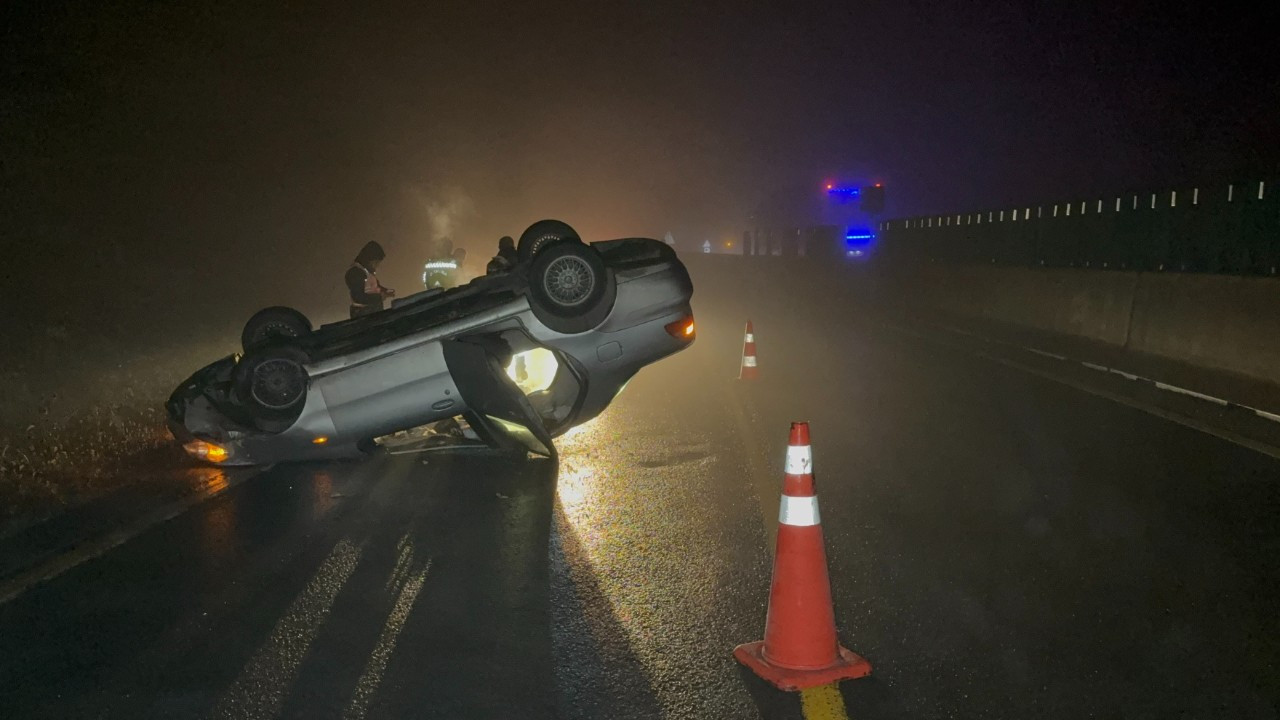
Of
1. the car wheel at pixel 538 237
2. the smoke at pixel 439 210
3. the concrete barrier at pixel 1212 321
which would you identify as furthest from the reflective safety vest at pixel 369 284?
the smoke at pixel 439 210

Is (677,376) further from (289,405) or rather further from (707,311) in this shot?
(707,311)

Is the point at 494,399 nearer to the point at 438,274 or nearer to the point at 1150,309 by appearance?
the point at 438,274

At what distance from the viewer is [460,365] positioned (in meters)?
7.76

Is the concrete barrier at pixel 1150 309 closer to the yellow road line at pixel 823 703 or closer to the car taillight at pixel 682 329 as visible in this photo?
the car taillight at pixel 682 329

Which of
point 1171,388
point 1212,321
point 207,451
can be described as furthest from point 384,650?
point 1212,321

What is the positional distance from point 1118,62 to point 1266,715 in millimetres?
45957

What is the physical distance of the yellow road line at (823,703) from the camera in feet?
12.9

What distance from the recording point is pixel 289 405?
26.2 feet

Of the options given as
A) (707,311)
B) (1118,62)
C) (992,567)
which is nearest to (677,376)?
(992,567)

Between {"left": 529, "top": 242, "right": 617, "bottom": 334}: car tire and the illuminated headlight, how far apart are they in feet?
8.97

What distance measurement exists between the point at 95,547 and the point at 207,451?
1999mm

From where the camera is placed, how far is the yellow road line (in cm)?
394

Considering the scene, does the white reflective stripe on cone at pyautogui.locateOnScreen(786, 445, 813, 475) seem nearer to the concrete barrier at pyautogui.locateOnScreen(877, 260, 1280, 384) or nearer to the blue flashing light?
the concrete barrier at pyautogui.locateOnScreen(877, 260, 1280, 384)

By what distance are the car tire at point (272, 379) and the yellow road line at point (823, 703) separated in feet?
16.6
